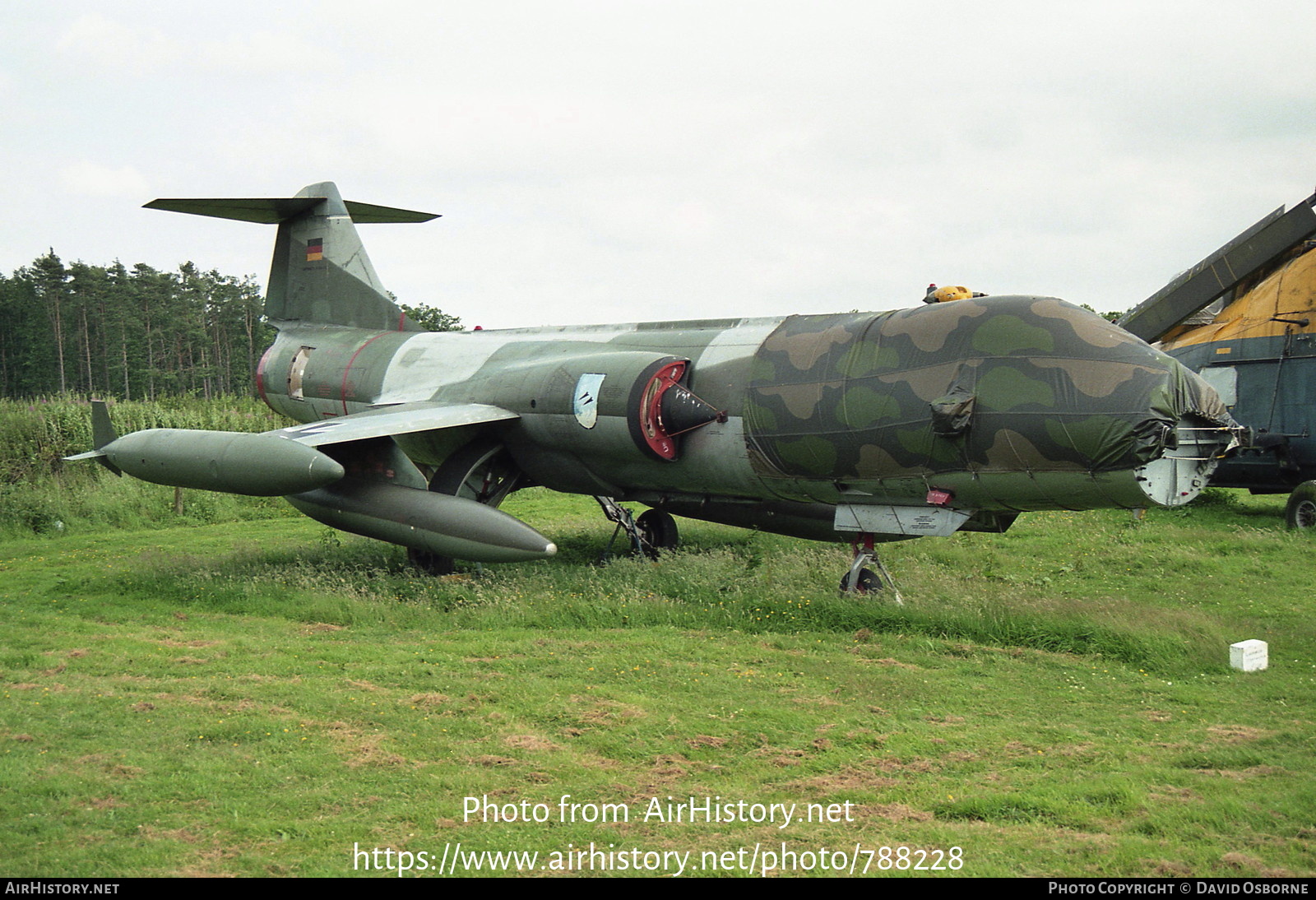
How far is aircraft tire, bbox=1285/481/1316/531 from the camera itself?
15445 mm

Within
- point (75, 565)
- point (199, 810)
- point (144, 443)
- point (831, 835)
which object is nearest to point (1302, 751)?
point (831, 835)

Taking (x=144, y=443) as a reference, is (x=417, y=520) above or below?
below

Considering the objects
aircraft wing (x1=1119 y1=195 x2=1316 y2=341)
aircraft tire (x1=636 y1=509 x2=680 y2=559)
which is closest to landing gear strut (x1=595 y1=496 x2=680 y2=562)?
aircraft tire (x1=636 y1=509 x2=680 y2=559)

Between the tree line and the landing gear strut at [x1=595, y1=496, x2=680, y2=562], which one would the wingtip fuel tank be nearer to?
the landing gear strut at [x1=595, y1=496, x2=680, y2=562]

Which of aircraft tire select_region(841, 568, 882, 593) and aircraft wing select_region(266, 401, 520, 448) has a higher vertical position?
aircraft wing select_region(266, 401, 520, 448)

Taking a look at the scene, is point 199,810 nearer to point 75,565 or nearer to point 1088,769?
point 1088,769

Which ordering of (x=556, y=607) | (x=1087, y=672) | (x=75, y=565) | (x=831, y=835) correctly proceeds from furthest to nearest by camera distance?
1. (x=75, y=565)
2. (x=556, y=607)
3. (x=1087, y=672)
4. (x=831, y=835)

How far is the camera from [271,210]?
16.6 metres

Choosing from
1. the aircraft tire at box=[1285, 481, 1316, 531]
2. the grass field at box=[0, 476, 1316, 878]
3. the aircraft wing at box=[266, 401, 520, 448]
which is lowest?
the grass field at box=[0, 476, 1316, 878]

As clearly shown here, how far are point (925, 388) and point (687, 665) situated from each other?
3.59m

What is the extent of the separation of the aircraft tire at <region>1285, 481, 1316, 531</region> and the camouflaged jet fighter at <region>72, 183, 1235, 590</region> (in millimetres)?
7822

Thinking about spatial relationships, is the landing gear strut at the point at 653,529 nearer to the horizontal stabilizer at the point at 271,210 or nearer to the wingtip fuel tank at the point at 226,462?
the wingtip fuel tank at the point at 226,462

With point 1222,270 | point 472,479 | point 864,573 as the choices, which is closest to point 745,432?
point 864,573

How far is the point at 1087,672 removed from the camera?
8.25 m
